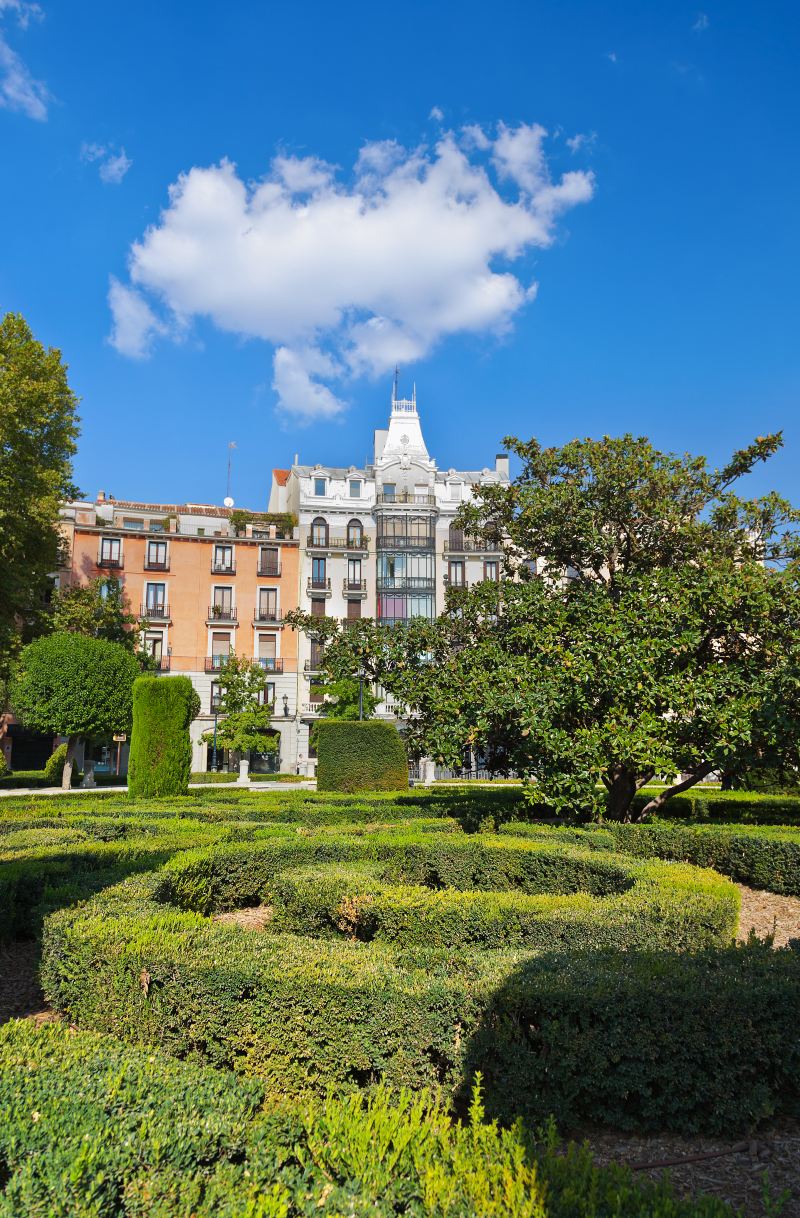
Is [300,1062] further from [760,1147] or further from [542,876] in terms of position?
[542,876]

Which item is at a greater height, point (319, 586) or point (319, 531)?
point (319, 531)

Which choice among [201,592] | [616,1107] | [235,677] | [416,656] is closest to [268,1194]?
[616,1107]

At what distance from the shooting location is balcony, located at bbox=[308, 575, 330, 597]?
45.6 m

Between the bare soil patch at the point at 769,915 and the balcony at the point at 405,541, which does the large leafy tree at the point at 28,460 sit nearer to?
the balcony at the point at 405,541

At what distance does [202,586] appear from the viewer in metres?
44.3

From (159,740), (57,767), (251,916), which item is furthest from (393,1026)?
(57,767)

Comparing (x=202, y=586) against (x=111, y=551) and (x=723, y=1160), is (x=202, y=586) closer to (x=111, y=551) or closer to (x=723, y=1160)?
(x=111, y=551)

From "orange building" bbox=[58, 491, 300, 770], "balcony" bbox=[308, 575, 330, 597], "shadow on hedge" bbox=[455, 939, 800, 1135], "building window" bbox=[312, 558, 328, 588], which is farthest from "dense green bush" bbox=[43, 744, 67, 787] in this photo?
"shadow on hedge" bbox=[455, 939, 800, 1135]

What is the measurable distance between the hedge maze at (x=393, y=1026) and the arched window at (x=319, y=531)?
37.8 m

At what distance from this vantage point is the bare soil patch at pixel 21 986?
19.5 feet

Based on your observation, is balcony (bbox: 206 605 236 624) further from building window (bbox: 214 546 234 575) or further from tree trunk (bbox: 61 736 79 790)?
tree trunk (bbox: 61 736 79 790)

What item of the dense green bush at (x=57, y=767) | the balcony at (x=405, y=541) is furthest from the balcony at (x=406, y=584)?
the dense green bush at (x=57, y=767)

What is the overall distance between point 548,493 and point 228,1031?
10993mm

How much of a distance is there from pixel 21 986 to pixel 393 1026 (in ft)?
12.3
